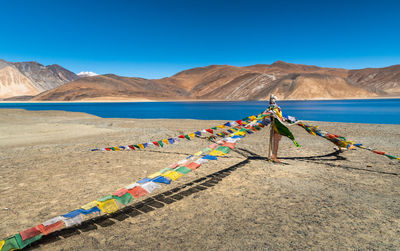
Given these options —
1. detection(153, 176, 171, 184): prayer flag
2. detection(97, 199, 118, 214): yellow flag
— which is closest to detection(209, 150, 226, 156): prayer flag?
detection(153, 176, 171, 184): prayer flag

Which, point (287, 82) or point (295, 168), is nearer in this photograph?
point (295, 168)

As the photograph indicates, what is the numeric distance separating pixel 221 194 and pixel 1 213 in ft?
13.4

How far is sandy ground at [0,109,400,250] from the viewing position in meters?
3.76

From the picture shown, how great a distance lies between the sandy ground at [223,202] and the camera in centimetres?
376

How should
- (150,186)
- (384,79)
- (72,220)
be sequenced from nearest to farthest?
(72,220) < (150,186) < (384,79)

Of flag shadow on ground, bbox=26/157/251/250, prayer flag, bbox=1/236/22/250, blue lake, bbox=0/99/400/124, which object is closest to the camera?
prayer flag, bbox=1/236/22/250

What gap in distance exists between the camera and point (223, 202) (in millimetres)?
5109

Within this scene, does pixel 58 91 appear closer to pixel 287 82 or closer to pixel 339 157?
pixel 287 82

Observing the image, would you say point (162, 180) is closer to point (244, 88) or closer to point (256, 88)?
point (256, 88)

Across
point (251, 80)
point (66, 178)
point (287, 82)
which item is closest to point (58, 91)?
point (251, 80)

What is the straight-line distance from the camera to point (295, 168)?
7.55 metres

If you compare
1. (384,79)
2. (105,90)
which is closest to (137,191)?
(105,90)

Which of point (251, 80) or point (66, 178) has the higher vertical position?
point (251, 80)

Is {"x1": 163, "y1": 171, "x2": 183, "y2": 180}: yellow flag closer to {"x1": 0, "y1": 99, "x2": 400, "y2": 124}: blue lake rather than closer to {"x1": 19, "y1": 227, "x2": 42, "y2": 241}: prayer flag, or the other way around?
{"x1": 19, "y1": 227, "x2": 42, "y2": 241}: prayer flag
